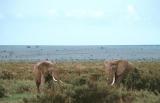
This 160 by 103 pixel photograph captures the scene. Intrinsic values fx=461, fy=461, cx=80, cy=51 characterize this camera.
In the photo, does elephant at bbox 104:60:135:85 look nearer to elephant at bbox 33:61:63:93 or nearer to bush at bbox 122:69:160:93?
bush at bbox 122:69:160:93

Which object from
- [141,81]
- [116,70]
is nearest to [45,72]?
[116,70]

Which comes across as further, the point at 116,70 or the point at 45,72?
the point at 116,70

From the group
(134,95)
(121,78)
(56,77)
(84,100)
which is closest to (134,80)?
(121,78)

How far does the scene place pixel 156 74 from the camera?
19.2 metres

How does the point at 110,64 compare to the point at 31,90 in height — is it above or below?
above

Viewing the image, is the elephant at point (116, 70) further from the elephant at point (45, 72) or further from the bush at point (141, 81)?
the elephant at point (45, 72)

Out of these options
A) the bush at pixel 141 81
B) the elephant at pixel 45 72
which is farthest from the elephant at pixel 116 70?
the elephant at pixel 45 72

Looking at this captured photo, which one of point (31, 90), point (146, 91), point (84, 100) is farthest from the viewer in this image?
point (31, 90)

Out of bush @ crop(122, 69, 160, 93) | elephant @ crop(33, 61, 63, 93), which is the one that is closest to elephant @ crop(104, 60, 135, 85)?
bush @ crop(122, 69, 160, 93)

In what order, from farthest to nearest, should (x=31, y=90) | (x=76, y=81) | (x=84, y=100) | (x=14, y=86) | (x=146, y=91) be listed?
(x=14, y=86), (x=31, y=90), (x=146, y=91), (x=76, y=81), (x=84, y=100)

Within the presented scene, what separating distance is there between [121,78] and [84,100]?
192 inches

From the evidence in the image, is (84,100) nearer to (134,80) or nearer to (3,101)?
(3,101)

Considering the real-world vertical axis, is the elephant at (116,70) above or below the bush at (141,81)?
above

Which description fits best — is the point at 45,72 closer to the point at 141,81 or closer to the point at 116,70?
the point at 116,70
